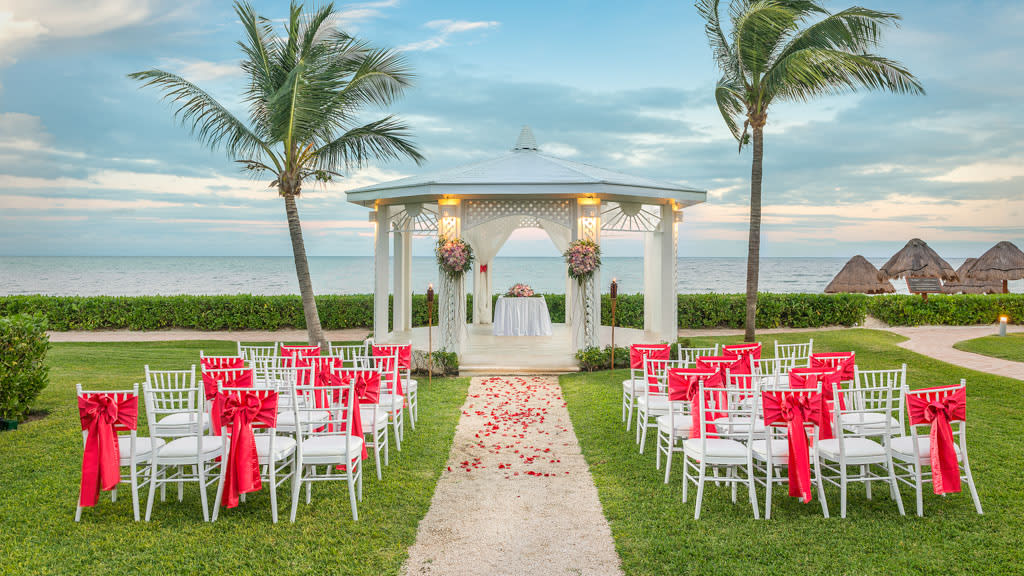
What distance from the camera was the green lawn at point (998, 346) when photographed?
11.2m

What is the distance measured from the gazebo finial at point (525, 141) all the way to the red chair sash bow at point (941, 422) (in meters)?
9.89

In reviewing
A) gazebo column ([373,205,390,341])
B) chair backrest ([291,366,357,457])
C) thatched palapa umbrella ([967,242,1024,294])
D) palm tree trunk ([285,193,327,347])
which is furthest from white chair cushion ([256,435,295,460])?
thatched palapa umbrella ([967,242,1024,294])

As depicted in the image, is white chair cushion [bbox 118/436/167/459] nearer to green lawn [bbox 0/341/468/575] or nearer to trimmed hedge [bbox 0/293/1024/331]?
green lawn [bbox 0/341/468/575]

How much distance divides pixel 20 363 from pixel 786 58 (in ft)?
36.6

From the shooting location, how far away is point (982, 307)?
16.5 metres

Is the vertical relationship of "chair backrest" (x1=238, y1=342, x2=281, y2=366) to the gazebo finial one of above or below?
below

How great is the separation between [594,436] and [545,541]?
2.59 metres

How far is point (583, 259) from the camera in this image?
9.53 m

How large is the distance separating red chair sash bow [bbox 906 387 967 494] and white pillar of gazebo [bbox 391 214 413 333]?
9771 millimetres

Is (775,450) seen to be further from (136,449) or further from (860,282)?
(860,282)

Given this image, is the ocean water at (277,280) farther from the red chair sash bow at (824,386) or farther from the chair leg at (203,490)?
the chair leg at (203,490)

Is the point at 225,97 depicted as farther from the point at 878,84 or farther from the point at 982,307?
the point at 982,307

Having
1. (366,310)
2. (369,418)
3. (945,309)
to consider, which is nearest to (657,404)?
(369,418)

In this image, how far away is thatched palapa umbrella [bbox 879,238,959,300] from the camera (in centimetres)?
1702
